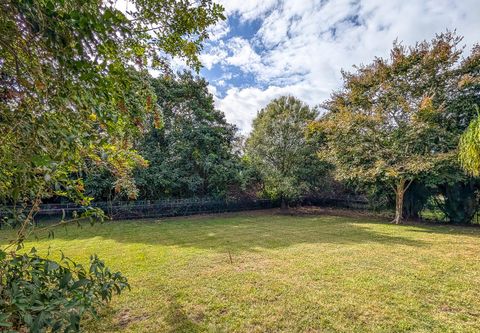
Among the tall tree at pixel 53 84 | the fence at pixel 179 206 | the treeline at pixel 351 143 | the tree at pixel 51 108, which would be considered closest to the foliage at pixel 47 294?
the tree at pixel 51 108

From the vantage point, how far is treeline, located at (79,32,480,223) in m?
9.08

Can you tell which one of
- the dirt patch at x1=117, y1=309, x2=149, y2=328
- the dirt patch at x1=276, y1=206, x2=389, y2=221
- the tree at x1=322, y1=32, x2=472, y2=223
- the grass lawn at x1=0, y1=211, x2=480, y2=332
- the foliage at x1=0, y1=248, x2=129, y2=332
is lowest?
the dirt patch at x1=117, y1=309, x2=149, y2=328

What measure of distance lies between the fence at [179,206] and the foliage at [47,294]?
26.3 feet

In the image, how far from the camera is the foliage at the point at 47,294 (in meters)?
1.11

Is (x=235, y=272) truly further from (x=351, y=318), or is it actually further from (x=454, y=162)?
(x=454, y=162)

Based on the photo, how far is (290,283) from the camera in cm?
362

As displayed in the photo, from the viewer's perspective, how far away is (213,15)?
8.09 feet

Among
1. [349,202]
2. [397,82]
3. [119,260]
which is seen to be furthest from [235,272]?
[349,202]

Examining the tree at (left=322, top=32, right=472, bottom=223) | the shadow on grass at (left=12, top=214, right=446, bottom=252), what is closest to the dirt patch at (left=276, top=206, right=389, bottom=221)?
the tree at (left=322, top=32, right=472, bottom=223)

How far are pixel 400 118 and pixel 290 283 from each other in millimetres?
9216

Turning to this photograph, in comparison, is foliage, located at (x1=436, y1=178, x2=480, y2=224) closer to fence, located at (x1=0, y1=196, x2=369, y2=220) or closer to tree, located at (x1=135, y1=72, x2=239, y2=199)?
fence, located at (x1=0, y1=196, x2=369, y2=220)

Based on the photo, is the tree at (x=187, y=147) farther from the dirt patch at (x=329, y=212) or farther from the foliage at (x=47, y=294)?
the foliage at (x=47, y=294)

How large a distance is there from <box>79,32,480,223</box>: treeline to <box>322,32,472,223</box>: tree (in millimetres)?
38

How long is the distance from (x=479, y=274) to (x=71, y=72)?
593cm
